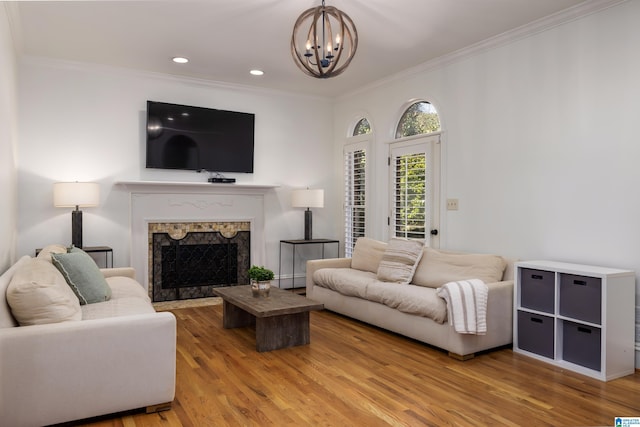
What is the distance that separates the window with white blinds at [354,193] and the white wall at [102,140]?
2.94ft

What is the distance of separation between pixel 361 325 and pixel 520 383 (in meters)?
1.77

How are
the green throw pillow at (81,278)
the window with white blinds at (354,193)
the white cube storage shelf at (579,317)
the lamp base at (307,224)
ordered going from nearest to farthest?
1. the white cube storage shelf at (579,317)
2. the green throw pillow at (81,278)
3. the window with white blinds at (354,193)
4. the lamp base at (307,224)

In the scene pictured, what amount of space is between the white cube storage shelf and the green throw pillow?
3.27m

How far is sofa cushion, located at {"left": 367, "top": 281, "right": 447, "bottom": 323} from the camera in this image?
3.67 metres

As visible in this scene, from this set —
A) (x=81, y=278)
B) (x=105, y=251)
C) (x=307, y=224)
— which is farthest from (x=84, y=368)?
(x=307, y=224)

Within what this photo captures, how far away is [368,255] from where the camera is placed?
5312 mm

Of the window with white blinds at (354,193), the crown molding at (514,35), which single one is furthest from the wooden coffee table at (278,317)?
the crown molding at (514,35)

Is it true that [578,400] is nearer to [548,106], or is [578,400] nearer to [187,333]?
[548,106]

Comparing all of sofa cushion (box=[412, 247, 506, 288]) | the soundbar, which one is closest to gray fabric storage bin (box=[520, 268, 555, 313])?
sofa cushion (box=[412, 247, 506, 288])

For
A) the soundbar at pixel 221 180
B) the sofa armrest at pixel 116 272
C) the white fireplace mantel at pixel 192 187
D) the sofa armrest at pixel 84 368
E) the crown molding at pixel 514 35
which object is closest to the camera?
the sofa armrest at pixel 84 368

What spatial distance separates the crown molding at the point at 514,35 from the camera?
359cm

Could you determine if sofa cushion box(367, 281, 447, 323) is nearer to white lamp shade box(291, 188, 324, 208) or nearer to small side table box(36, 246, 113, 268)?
white lamp shade box(291, 188, 324, 208)

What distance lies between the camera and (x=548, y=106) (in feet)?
13.0

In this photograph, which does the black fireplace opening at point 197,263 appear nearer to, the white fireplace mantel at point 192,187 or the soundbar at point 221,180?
the white fireplace mantel at point 192,187
